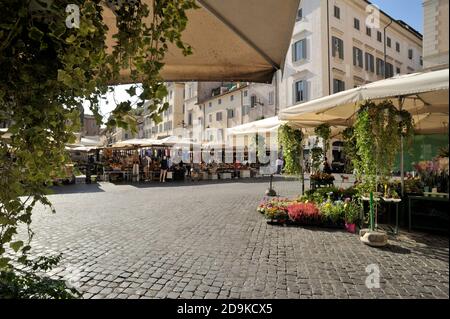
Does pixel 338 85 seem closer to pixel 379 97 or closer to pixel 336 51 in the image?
pixel 336 51

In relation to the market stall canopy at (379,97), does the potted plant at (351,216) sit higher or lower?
lower

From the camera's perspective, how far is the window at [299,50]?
27538 millimetres

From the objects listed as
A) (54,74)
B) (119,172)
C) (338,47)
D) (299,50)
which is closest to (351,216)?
(54,74)

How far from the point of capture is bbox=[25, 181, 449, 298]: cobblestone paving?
3547 millimetres

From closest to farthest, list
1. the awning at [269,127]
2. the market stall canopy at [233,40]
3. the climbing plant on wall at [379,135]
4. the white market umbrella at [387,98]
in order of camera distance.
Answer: the market stall canopy at [233,40] < the white market umbrella at [387,98] < the climbing plant on wall at [379,135] < the awning at [269,127]

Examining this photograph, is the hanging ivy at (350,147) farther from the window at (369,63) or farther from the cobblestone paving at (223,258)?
the window at (369,63)

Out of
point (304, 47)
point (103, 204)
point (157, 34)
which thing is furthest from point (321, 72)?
point (157, 34)

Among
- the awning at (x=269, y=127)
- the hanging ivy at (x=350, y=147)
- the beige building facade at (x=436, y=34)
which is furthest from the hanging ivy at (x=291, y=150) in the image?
the beige building facade at (x=436, y=34)

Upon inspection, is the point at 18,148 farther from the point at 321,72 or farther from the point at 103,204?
the point at 321,72

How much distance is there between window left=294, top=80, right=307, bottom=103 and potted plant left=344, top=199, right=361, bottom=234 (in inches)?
870

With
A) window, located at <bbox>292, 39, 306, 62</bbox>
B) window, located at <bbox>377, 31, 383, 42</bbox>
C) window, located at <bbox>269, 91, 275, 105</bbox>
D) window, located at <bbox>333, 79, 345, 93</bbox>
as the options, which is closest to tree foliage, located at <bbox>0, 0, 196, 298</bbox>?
window, located at <bbox>333, 79, 345, 93</bbox>

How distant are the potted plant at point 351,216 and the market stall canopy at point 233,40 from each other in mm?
4276

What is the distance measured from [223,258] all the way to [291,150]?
4.89 m
